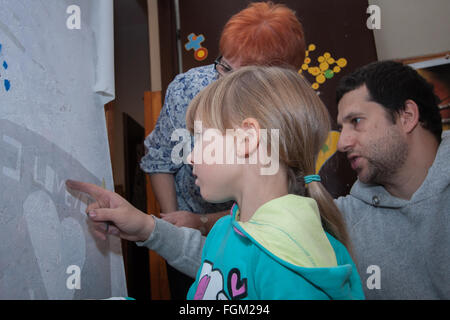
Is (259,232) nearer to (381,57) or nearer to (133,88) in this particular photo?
(133,88)

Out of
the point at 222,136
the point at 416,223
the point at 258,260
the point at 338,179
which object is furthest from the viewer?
the point at 338,179

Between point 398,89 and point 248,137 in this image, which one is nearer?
point 248,137

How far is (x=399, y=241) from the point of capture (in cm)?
71

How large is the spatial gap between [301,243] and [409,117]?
544 millimetres

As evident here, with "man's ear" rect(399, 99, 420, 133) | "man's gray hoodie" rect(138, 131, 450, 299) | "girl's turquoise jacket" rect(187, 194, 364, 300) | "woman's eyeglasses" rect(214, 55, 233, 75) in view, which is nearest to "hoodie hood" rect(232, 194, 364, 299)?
"girl's turquoise jacket" rect(187, 194, 364, 300)

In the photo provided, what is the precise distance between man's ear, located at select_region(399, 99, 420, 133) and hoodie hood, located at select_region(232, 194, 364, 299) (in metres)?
0.46

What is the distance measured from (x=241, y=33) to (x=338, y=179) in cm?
42

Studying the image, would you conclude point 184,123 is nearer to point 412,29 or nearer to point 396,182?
point 396,182

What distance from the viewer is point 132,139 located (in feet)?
2.13

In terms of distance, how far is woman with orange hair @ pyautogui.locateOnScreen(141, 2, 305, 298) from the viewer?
0.66m

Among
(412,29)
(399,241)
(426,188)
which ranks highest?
(412,29)

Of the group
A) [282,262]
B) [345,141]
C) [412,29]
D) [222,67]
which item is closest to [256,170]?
[282,262]
